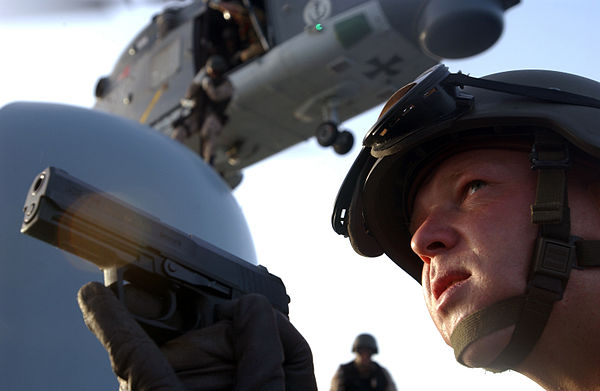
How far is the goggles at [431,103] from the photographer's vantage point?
201cm

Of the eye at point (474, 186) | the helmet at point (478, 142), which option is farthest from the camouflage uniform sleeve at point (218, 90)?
the eye at point (474, 186)

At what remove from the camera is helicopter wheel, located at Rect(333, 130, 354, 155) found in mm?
12281

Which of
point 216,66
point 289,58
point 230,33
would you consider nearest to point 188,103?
point 216,66

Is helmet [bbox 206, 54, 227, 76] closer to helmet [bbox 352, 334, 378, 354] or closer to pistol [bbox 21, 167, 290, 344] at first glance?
helmet [bbox 352, 334, 378, 354]

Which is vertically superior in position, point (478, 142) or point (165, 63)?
point (165, 63)

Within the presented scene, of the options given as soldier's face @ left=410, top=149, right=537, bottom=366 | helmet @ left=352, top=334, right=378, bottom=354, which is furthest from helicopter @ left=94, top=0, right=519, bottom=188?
soldier's face @ left=410, top=149, right=537, bottom=366

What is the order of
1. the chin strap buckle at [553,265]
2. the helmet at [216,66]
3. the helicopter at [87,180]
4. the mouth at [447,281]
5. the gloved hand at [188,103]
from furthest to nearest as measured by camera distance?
1. the gloved hand at [188,103]
2. the helmet at [216,66]
3. the helicopter at [87,180]
4. the mouth at [447,281]
5. the chin strap buckle at [553,265]

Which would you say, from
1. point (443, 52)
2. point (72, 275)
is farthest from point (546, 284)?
point (443, 52)

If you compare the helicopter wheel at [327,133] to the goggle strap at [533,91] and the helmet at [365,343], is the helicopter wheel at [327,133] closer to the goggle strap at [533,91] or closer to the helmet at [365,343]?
the helmet at [365,343]

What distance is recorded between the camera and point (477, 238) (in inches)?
71.5

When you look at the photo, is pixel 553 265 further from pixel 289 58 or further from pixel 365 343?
pixel 289 58

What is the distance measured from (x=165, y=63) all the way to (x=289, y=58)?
3616 millimetres

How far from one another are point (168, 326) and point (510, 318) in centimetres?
101

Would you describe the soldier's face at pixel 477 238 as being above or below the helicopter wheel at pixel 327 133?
below
